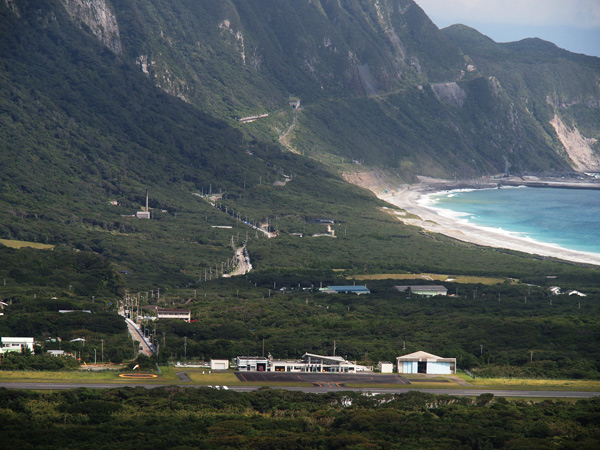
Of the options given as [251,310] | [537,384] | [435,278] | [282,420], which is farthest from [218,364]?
[435,278]

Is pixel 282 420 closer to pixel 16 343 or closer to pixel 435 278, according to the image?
pixel 16 343

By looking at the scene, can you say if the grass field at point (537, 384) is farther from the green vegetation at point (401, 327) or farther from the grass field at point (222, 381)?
the green vegetation at point (401, 327)

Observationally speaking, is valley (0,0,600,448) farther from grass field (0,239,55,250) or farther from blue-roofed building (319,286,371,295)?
blue-roofed building (319,286,371,295)

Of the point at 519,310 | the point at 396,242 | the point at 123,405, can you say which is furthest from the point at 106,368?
Result: the point at 396,242

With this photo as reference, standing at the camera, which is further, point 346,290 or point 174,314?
point 346,290

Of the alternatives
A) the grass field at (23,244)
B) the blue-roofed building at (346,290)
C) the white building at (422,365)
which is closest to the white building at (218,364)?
the white building at (422,365)
